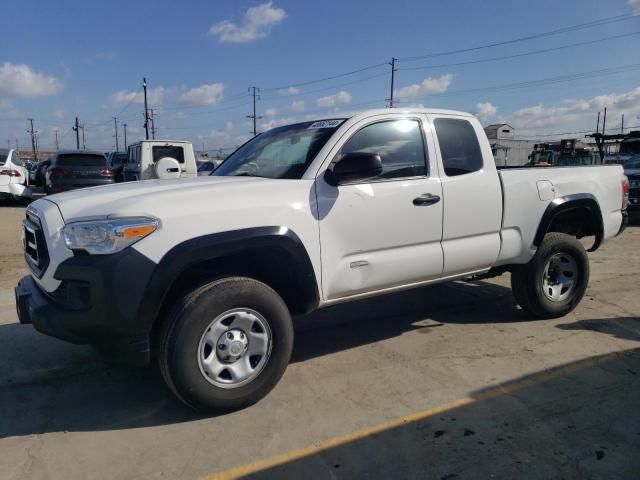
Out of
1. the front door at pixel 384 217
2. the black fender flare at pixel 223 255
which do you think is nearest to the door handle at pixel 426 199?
the front door at pixel 384 217

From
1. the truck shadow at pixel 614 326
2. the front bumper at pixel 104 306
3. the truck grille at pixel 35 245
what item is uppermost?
the truck grille at pixel 35 245

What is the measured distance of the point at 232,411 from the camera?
3.25 metres

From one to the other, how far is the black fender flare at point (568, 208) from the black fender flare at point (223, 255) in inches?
96.3

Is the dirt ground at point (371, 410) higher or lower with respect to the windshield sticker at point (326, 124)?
lower

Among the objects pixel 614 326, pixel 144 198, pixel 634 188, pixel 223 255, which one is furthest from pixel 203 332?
pixel 634 188

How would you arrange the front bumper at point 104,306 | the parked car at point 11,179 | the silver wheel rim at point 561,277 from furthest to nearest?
the parked car at point 11,179
the silver wheel rim at point 561,277
the front bumper at point 104,306

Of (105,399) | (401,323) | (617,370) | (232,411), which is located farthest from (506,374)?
(105,399)

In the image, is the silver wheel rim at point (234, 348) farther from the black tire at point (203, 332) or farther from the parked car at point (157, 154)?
the parked car at point (157, 154)

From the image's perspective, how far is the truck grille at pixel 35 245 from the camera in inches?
124

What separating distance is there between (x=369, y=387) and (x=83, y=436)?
71.3 inches

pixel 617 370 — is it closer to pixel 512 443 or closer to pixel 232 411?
pixel 512 443

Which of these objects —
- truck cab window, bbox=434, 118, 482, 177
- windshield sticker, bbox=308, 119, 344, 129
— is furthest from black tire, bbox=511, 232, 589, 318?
windshield sticker, bbox=308, 119, 344, 129

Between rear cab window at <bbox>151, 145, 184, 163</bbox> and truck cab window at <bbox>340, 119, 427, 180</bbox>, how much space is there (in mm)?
13273

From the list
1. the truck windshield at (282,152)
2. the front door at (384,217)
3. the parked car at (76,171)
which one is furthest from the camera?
the parked car at (76,171)
